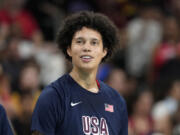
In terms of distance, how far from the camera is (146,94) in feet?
30.4

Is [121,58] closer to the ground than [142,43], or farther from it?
closer to the ground

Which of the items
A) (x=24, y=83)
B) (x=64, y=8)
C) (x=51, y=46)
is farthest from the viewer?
(x=64, y=8)

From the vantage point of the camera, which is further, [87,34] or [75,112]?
[87,34]

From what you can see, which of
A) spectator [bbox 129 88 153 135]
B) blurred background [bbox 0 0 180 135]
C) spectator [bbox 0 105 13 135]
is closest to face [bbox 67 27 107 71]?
Answer: spectator [bbox 0 105 13 135]

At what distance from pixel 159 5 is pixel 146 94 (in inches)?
119

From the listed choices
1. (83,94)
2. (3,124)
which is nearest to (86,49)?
(83,94)

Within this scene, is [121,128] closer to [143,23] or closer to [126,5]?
[143,23]

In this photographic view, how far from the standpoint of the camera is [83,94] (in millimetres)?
5328

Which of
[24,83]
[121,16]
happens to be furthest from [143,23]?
[24,83]

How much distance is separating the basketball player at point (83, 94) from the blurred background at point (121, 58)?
2337mm

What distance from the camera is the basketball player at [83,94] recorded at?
5.04 m

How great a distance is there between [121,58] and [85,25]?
5762 mm

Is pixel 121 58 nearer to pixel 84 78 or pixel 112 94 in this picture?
Answer: pixel 112 94

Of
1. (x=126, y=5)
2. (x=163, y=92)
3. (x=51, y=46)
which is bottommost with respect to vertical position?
(x=163, y=92)
